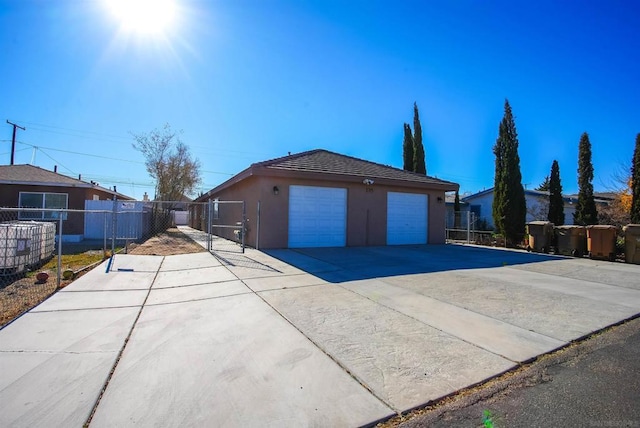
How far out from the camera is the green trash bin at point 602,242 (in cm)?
1095

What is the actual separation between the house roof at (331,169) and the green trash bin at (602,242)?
558 centimetres

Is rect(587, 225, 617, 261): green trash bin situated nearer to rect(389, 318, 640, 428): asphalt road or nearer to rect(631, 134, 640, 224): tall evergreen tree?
rect(631, 134, 640, 224): tall evergreen tree

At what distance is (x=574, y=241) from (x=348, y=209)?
331 inches

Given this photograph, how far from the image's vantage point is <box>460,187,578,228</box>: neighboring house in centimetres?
2273

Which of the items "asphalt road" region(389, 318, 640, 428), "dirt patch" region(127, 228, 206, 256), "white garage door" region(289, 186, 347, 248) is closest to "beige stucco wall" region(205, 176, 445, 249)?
"white garage door" region(289, 186, 347, 248)

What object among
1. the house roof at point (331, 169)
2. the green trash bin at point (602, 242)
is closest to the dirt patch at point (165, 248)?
the house roof at point (331, 169)

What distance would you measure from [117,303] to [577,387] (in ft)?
19.3

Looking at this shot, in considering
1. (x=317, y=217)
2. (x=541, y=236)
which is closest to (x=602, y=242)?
(x=541, y=236)

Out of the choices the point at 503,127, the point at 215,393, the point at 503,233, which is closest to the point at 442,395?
the point at 215,393

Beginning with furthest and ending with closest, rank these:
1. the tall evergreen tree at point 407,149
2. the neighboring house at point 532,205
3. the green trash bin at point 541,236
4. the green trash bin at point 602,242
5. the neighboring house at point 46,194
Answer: the tall evergreen tree at point 407,149
the neighboring house at point 532,205
the neighboring house at point 46,194
the green trash bin at point 541,236
the green trash bin at point 602,242

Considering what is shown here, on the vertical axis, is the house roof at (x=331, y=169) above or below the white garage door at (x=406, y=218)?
above

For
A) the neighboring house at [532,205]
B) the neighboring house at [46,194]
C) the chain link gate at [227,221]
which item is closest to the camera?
the chain link gate at [227,221]

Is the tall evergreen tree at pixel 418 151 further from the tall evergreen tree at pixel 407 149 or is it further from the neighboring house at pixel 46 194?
the neighboring house at pixel 46 194

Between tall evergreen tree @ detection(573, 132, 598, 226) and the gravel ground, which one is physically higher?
tall evergreen tree @ detection(573, 132, 598, 226)
